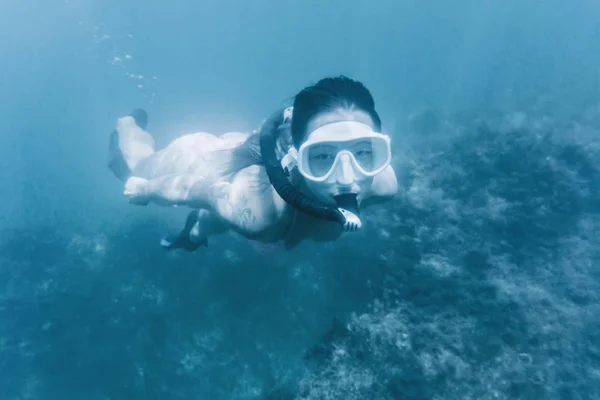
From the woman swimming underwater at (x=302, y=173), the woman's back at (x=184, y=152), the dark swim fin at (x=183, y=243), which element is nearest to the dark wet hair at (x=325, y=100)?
the woman swimming underwater at (x=302, y=173)

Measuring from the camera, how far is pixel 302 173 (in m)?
2.54

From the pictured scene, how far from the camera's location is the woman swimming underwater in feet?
8.41

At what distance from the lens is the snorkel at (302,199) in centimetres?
229

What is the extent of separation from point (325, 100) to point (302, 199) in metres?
0.91

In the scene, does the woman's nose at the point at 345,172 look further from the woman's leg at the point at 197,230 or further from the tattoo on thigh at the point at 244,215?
the woman's leg at the point at 197,230

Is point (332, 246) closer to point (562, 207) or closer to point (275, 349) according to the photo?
point (275, 349)

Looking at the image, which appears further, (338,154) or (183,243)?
(183,243)

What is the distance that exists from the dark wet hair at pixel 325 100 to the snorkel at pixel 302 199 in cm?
24

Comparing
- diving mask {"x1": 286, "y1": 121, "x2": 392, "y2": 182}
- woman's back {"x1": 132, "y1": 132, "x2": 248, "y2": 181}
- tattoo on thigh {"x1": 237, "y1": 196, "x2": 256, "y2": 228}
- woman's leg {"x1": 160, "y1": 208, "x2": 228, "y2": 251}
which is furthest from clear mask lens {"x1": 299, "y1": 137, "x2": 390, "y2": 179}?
woman's leg {"x1": 160, "y1": 208, "x2": 228, "y2": 251}

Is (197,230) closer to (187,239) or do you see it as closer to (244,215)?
(187,239)

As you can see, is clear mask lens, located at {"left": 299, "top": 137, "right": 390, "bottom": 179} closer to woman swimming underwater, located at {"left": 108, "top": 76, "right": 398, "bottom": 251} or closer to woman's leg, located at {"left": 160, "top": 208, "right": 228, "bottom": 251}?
woman swimming underwater, located at {"left": 108, "top": 76, "right": 398, "bottom": 251}

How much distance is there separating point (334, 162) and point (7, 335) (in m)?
10.9

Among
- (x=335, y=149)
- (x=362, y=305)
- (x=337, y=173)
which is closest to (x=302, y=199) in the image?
(x=337, y=173)

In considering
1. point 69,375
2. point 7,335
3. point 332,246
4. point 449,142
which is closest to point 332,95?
point 332,246
